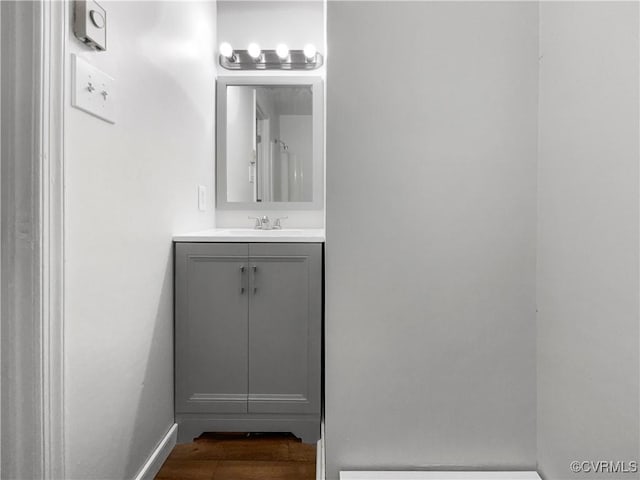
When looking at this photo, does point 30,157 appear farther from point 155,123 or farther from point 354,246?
point 354,246

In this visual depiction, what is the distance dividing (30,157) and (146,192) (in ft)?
1.71

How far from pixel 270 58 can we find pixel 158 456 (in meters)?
2.09

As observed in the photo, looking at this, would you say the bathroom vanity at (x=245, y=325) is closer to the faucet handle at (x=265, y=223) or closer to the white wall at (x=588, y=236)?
the faucet handle at (x=265, y=223)

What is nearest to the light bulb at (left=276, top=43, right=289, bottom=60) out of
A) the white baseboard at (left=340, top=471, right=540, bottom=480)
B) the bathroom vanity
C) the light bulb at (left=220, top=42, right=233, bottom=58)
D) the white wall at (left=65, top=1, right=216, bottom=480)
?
the light bulb at (left=220, top=42, right=233, bottom=58)

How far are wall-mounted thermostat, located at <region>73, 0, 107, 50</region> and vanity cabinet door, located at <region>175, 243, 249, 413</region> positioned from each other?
854 millimetres

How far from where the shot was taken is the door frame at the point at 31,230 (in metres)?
0.84

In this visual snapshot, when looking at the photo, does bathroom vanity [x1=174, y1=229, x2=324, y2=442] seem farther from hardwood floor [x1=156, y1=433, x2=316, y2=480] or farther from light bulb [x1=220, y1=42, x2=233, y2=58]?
light bulb [x1=220, y1=42, x2=233, y2=58]

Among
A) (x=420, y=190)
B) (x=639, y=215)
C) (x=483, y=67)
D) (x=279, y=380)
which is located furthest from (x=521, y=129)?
(x=279, y=380)

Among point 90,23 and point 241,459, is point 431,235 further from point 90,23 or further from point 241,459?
point 241,459

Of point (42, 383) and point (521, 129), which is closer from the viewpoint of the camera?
point (42, 383)

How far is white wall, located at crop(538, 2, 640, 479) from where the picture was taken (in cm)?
72

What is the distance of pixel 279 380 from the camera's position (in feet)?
5.50

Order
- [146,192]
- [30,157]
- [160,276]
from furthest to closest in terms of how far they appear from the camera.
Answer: [160,276], [146,192], [30,157]

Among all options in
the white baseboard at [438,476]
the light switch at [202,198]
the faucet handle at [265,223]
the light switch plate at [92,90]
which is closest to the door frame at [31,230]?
the light switch plate at [92,90]
